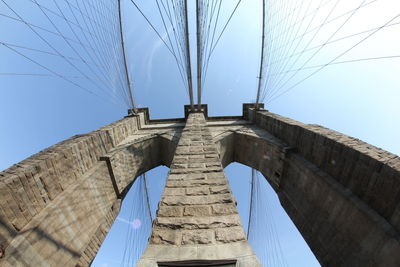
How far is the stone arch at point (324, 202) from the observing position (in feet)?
11.3

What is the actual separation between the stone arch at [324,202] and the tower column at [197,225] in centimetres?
310

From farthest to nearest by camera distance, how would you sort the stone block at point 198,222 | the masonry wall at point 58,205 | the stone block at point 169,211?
the masonry wall at point 58,205, the stone block at point 169,211, the stone block at point 198,222

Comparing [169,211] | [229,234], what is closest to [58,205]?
[169,211]

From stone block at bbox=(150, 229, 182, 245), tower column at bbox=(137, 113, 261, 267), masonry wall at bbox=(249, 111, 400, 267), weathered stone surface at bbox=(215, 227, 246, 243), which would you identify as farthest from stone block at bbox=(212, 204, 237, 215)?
masonry wall at bbox=(249, 111, 400, 267)

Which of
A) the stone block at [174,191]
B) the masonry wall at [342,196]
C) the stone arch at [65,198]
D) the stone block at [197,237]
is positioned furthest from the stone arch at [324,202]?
the stone arch at [65,198]

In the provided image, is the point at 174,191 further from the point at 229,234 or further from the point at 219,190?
the point at 229,234

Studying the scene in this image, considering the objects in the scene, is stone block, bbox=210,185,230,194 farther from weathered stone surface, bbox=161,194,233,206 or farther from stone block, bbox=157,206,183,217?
stone block, bbox=157,206,183,217

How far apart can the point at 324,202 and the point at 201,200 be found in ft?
13.0

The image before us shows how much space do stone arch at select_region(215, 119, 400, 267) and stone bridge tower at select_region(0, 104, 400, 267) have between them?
2 cm

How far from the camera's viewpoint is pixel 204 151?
3.99m

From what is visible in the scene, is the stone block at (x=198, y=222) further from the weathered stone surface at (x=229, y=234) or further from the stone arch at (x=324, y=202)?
the stone arch at (x=324, y=202)

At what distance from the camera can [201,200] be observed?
2.38 m

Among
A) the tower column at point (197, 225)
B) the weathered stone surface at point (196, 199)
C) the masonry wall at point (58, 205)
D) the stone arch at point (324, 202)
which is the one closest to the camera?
the tower column at point (197, 225)

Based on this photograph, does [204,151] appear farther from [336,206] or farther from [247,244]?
[336,206]
